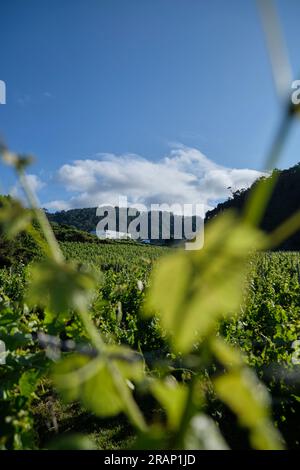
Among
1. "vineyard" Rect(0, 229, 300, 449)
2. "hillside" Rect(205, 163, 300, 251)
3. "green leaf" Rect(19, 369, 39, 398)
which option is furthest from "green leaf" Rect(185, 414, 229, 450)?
"hillside" Rect(205, 163, 300, 251)

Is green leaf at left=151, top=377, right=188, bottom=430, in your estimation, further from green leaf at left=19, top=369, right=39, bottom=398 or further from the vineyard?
green leaf at left=19, top=369, right=39, bottom=398

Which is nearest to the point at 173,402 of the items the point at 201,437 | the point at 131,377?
the point at 201,437

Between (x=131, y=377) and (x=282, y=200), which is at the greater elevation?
(x=282, y=200)

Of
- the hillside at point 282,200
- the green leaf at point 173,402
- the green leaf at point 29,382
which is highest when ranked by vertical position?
the hillside at point 282,200

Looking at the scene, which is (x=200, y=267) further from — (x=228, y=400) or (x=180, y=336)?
(x=228, y=400)

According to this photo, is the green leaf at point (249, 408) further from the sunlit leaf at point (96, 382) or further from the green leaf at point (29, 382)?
the green leaf at point (29, 382)

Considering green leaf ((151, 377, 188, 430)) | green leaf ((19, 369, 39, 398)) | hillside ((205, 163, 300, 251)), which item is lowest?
green leaf ((19, 369, 39, 398))

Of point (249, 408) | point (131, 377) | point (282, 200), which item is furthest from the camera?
point (282, 200)

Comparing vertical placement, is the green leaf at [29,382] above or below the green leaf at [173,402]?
below

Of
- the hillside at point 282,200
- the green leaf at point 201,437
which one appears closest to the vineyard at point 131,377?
the green leaf at point 201,437

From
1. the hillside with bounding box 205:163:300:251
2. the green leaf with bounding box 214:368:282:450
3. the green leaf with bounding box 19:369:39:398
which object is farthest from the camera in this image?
the hillside with bounding box 205:163:300:251

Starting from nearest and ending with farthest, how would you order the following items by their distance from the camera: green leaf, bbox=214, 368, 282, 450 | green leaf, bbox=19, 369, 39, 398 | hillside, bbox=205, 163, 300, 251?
green leaf, bbox=214, 368, 282, 450, green leaf, bbox=19, 369, 39, 398, hillside, bbox=205, 163, 300, 251

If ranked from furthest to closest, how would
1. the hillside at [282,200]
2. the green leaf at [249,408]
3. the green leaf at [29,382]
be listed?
the hillside at [282,200]
the green leaf at [29,382]
the green leaf at [249,408]

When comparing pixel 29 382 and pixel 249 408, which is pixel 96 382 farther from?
pixel 29 382
